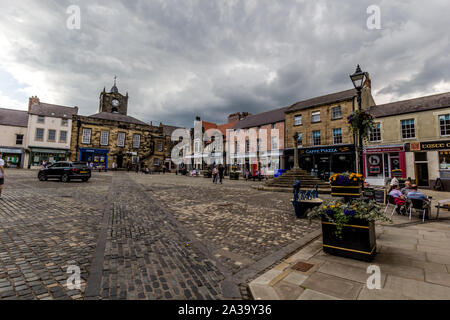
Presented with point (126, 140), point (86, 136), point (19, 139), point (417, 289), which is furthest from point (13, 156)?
point (417, 289)

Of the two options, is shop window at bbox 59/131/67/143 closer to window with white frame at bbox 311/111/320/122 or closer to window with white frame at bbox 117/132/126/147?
window with white frame at bbox 117/132/126/147

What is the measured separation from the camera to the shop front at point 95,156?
113 ft

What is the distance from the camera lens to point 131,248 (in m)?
3.60

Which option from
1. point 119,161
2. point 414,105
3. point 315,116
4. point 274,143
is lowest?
point 119,161

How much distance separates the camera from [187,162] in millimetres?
44500

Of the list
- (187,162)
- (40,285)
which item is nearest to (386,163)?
(40,285)

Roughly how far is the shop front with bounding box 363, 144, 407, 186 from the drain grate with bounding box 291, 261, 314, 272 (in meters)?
18.3

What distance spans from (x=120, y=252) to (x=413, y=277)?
4303 millimetres

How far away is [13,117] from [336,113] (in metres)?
48.5

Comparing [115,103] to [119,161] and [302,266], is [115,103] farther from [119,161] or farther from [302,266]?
[302,266]

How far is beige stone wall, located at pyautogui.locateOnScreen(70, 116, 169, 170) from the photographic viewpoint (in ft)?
113

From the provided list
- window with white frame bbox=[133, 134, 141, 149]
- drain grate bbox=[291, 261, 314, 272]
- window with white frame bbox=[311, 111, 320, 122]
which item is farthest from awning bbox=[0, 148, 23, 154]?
drain grate bbox=[291, 261, 314, 272]

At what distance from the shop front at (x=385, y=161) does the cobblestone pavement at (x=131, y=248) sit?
16685 millimetres
